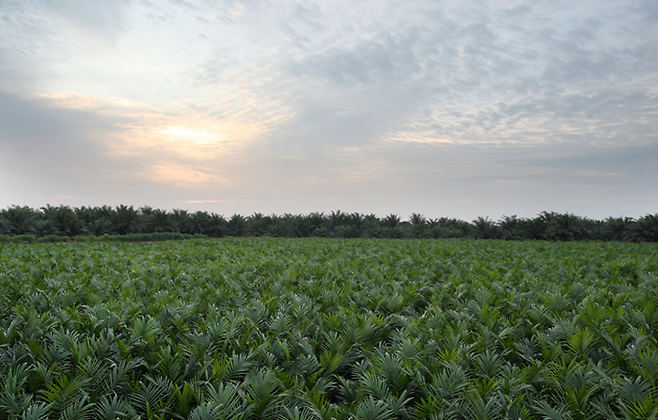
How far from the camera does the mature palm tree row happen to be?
60.8 feet

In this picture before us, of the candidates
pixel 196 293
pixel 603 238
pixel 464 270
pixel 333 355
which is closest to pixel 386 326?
pixel 333 355

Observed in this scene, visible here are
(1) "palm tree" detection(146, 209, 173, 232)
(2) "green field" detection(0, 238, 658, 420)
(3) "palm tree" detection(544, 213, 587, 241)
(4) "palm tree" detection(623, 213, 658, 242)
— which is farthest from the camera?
(1) "palm tree" detection(146, 209, 173, 232)

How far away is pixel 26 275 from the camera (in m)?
4.60

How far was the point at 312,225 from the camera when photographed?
78.2ft

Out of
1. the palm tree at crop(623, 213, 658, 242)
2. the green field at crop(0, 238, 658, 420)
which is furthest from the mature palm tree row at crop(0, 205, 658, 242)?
the green field at crop(0, 238, 658, 420)

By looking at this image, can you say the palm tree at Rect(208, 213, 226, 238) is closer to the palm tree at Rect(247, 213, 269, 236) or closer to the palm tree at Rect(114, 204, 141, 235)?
the palm tree at Rect(247, 213, 269, 236)

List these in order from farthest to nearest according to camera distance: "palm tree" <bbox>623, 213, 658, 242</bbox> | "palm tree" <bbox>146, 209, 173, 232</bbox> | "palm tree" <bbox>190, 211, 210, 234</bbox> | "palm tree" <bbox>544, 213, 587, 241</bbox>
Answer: "palm tree" <bbox>190, 211, 210, 234</bbox> → "palm tree" <bbox>146, 209, 173, 232</bbox> → "palm tree" <bbox>544, 213, 587, 241</bbox> → "palm tree" <bbox>623, 213, 658, 242</bbox>

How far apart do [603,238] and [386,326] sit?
2120cm

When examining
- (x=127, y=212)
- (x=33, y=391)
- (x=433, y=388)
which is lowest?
(x=33, y=391)

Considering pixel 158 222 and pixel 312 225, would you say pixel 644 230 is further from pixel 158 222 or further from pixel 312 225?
pixel 158 222

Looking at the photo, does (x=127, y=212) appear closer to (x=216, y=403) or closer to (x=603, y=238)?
(x=216, y=403)

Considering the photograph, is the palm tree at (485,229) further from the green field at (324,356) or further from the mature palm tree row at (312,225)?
the green field at (324,356)

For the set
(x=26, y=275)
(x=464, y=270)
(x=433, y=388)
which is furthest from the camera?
(x=464, y=270)

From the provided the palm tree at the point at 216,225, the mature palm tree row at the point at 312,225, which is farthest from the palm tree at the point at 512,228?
the palm tree at the point at 216,225
